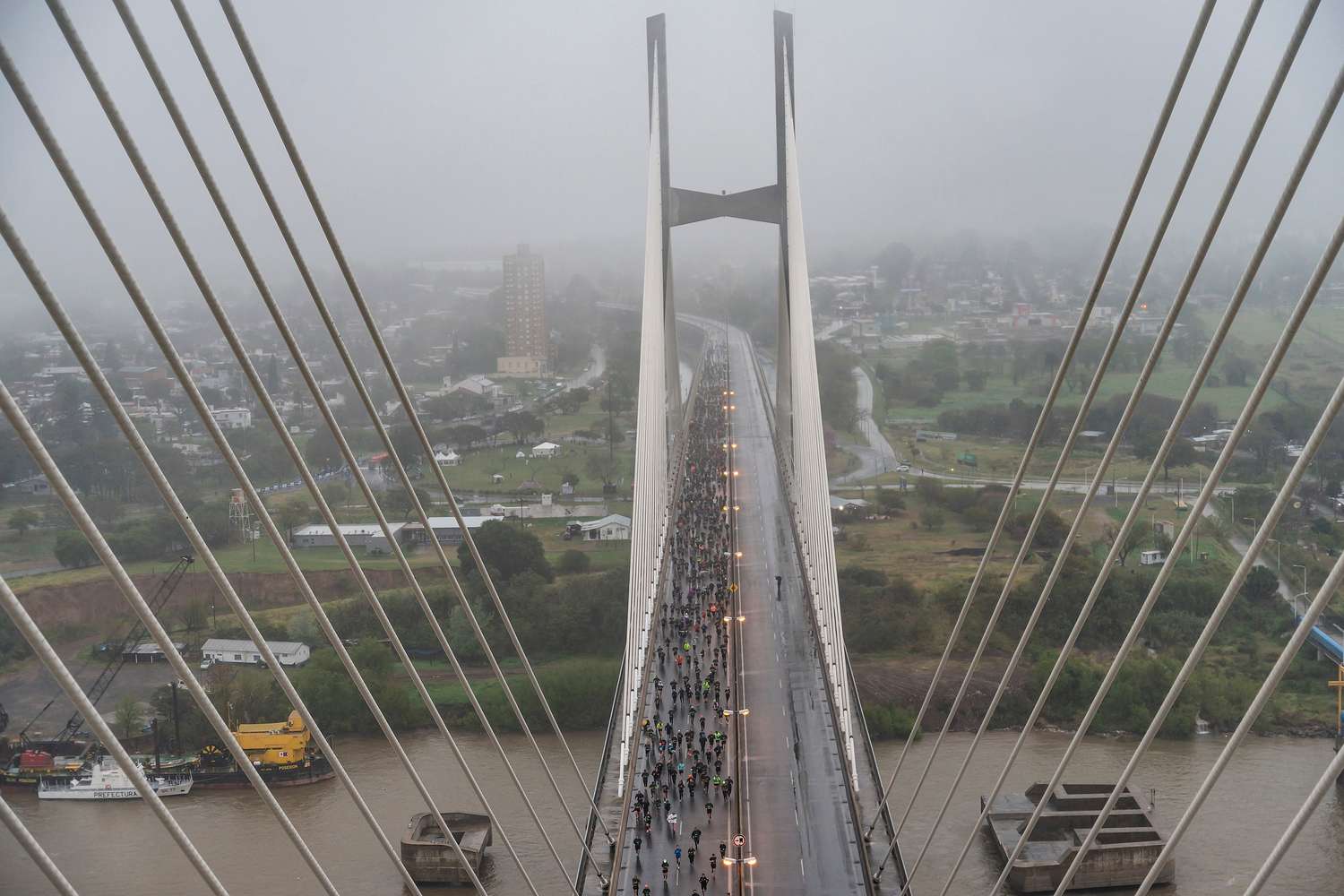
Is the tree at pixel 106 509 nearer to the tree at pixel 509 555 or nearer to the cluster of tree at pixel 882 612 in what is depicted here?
the tree at pixel 509 555

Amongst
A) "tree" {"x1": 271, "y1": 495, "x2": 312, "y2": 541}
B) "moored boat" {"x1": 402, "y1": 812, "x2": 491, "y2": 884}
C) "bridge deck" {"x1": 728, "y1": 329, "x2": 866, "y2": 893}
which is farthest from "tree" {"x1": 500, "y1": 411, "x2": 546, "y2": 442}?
"moored boat" {"x1": 402, "y1": 812, "x2": 491, "y2": 884}

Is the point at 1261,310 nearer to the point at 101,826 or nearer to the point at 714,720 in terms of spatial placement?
the point at 714,720

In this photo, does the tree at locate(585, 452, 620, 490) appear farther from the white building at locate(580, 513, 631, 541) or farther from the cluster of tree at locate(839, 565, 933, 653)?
the cluster of tree at locate(839, 565, 933, 653)

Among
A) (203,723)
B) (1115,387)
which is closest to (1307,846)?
(203,723)

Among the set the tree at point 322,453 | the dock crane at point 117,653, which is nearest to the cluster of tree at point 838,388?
the tree at point 322,453

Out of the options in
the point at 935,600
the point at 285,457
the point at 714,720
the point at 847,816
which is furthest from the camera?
the point at 285,457

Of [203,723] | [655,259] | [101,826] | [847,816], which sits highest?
[655,259]
